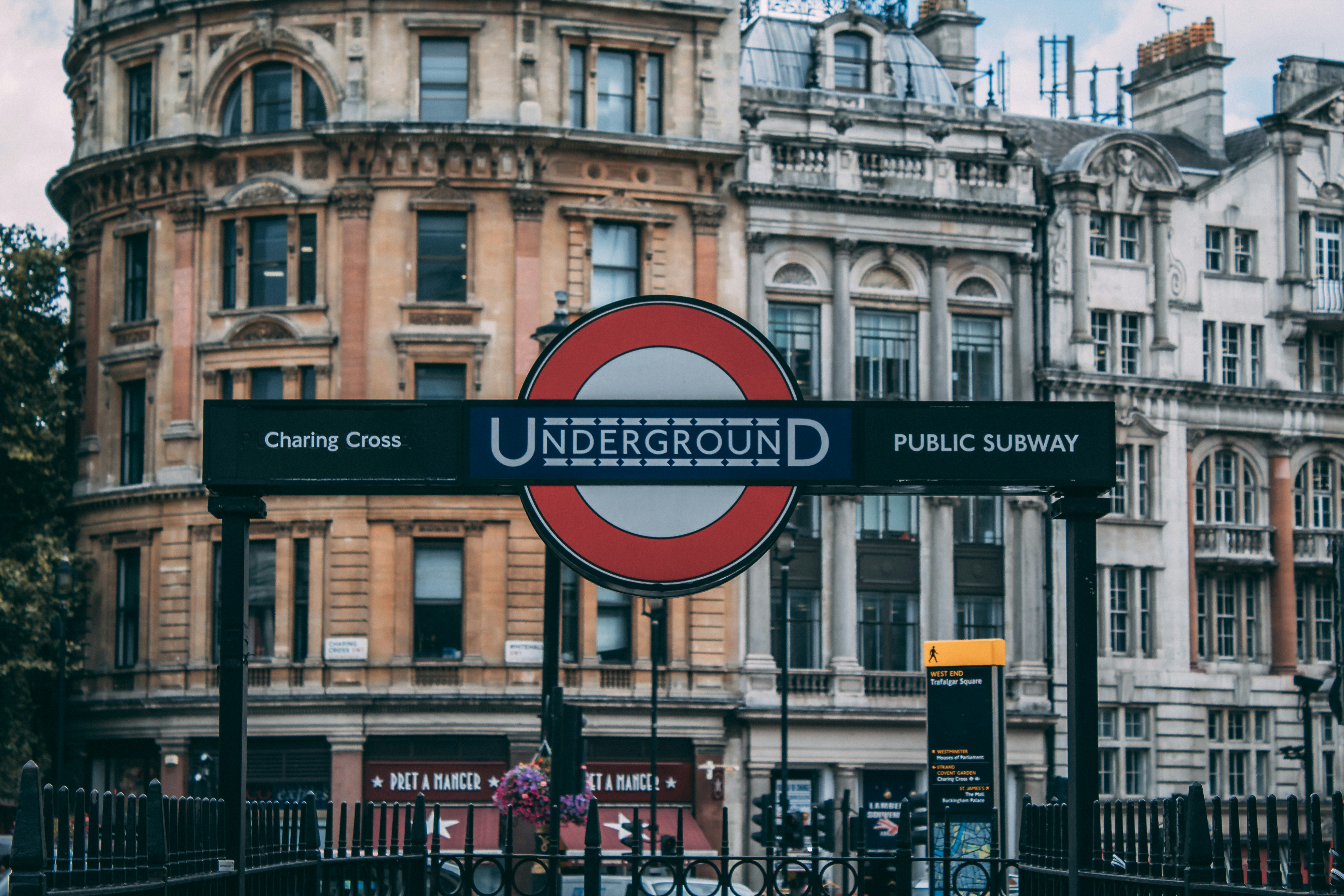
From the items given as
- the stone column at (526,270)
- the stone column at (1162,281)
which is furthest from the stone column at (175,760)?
the stone column at (1162,281)

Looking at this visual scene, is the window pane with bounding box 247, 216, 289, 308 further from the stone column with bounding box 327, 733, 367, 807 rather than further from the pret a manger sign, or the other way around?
→ the pret a manger sign

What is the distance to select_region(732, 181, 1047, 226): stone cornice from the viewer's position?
47719 mm

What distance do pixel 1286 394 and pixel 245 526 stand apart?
4799cm

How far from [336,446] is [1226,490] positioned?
4712 centimetres

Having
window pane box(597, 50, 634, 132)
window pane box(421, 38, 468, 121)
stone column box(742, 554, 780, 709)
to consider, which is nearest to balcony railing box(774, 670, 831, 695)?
stone column box(742, 554, 780, 709)

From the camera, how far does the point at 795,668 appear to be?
46594mm

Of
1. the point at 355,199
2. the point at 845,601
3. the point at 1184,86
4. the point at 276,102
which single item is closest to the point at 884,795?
the point at 845,601

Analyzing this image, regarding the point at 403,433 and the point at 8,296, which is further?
the point at 8,296

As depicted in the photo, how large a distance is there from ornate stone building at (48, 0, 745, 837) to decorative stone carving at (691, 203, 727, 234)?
9 centimetres

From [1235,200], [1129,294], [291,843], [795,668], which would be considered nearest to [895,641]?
[795,668]

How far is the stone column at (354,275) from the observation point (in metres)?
45.3

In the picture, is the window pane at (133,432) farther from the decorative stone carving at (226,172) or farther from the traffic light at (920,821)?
the traffic light at (920,821)

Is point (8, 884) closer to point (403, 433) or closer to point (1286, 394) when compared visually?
point (403, 433)

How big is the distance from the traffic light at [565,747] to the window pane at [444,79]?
20.9 metres
